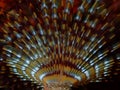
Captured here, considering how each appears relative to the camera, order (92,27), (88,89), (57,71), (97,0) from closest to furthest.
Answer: (97,0), (92,27), (57,71), (88,89)

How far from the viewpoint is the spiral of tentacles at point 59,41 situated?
710 millimetres

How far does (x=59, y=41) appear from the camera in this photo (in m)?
0.80

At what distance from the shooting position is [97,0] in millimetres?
671

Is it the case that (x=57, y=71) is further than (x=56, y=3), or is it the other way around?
(x=57, y=71)

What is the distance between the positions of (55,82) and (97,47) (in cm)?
17

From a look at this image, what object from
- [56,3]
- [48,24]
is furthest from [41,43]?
→ [56,3]

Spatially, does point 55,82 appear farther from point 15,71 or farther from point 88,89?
point 88,89

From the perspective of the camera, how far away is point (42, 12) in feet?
2.36

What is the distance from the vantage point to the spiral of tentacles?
710 millimetres

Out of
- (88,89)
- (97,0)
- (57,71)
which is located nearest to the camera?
(97,0)

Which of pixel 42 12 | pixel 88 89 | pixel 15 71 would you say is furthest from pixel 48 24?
pixel 88 89

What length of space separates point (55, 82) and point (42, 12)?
0.26 metres

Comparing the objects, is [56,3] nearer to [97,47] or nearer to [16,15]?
[16,15]

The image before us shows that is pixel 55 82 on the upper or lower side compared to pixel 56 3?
lower
